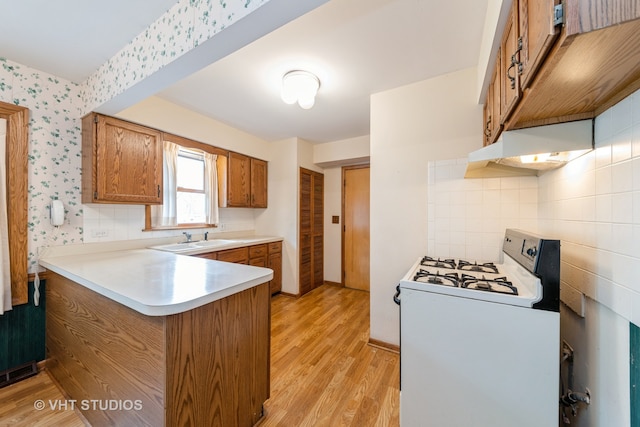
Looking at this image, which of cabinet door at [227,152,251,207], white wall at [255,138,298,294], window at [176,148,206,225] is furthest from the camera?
white wall at [255,138,298,294]

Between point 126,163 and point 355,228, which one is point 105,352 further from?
point 355,228

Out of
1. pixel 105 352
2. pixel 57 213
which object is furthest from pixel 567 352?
pixel 57 213

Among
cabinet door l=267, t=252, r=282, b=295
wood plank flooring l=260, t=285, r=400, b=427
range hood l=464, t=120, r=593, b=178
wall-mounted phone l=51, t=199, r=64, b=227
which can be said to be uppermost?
range hood l=464, t=120, r=593, b=178

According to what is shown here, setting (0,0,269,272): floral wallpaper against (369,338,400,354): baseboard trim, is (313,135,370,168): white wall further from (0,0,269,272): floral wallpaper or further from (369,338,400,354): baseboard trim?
(0,0,269,272): floral wallpaper

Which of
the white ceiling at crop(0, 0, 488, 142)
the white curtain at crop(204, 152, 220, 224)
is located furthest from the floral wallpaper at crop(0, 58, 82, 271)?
the white curtain at crop(204, 152, 220, 224)

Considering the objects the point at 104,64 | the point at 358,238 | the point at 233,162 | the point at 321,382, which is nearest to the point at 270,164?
the point at 233,162

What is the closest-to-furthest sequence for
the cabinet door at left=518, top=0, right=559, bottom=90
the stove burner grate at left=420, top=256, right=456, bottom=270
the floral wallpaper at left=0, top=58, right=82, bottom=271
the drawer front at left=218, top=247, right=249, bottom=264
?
the cabinet door at left=518, top=0, right=559, bottom=90 → the stove burner grate at left=420, top=256, right=456, bottom=270 → the floral wallpaper at left=0, top=58, right=82, bottom=271 → the drawer front at left=218, top=247, right=249, bottom=264

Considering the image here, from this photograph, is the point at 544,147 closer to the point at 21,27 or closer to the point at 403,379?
the point at 403,379

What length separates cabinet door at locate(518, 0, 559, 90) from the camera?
1.96 ft

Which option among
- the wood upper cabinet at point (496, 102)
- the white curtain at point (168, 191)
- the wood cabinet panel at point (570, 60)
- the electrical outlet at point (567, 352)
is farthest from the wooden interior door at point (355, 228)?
the wood cabinet panel at point (570, 60)

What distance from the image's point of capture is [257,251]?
310cm

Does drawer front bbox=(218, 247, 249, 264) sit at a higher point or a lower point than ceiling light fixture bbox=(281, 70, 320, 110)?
lower

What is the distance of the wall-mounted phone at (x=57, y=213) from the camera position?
1.81 meters

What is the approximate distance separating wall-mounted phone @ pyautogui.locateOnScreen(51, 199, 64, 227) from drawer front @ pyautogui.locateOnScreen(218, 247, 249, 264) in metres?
1.26
